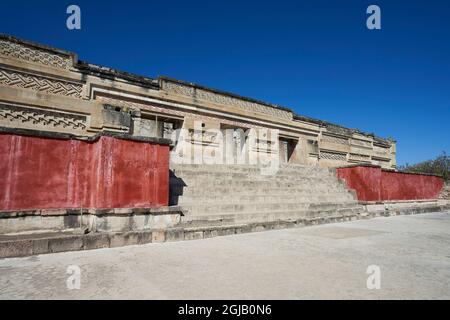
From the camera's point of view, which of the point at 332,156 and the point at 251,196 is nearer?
the point at 251,196

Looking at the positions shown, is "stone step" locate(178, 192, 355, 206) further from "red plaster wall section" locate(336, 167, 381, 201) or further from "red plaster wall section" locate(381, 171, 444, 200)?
"red plaster wall section" locate(381, 171, 444, 200)

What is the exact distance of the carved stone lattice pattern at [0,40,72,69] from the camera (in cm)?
762

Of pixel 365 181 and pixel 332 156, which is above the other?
pixel 332 156

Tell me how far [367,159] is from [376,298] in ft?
58.8

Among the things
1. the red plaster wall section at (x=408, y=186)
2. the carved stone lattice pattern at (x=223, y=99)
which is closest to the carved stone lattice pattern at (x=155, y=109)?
the carved stone lattice pattern at (x=223, y=99)

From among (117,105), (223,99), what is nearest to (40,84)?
(117,105)

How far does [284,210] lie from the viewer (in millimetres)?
7539

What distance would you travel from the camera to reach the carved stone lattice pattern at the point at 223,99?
11.2 m

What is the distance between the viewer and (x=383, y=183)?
1115cm

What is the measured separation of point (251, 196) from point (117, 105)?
526 cm

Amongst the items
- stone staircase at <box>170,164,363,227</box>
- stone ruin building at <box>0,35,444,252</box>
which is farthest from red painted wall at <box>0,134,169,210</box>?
stone staircase at <box>170,164,363,227</box>

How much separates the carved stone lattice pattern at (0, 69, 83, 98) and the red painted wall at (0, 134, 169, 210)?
3728 mm
